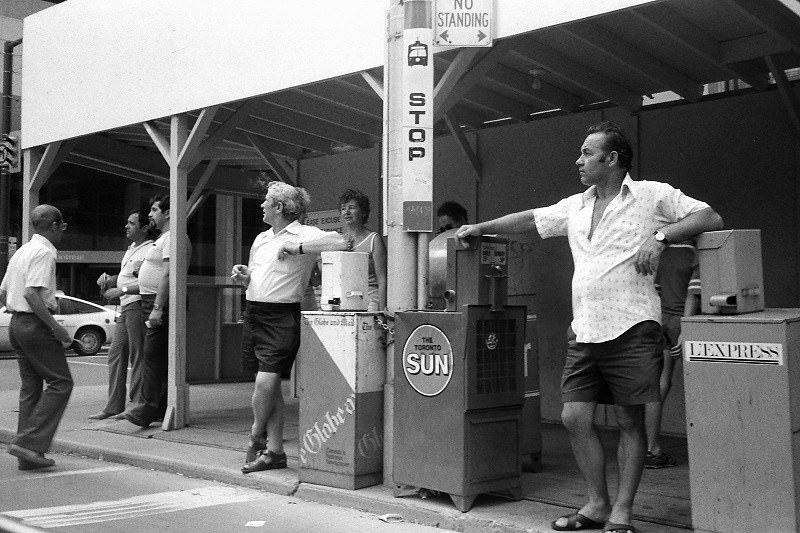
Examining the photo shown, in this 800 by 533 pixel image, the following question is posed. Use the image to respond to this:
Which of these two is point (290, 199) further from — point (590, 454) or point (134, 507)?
point (590, 454)

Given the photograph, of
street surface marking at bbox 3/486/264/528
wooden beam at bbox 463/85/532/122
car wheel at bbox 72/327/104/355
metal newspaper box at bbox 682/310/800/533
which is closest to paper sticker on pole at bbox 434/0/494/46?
metal newspaper box at bbox 682/310/800/533

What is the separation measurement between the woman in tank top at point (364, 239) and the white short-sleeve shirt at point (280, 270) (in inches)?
23.6

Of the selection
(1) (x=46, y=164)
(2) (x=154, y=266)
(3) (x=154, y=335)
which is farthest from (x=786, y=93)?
(1) (x=46, y=164)

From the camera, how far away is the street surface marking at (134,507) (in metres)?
5.39

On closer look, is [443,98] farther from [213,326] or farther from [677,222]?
[213,326]

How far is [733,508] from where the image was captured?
13.3ft

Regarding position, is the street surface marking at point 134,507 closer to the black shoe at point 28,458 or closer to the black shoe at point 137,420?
the black shoe at point 28,458

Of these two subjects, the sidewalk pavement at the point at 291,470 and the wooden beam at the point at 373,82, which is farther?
the wooden beam at the point at 373,82

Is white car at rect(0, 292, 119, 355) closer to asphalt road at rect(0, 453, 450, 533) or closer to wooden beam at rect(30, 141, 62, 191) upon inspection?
wooden beam at rect(30, 141, 62, 191)

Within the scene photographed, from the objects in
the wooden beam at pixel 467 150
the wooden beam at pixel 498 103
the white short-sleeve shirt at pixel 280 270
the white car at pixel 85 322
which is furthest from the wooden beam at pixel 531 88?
the white car at pixel 85 322

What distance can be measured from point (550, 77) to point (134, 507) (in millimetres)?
5079

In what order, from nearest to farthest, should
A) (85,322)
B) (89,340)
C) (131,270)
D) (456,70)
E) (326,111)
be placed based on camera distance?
(456,70) → (131,270) → (326,111) → (89,340) → (85,322)

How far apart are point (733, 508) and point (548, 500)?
5.02 ft

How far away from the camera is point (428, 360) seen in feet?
17.5
